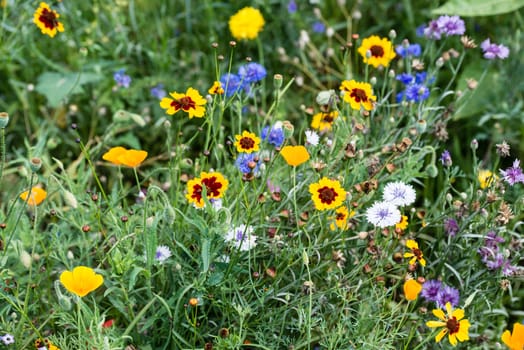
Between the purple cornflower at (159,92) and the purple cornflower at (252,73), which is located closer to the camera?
the purple cornflower at (252,73)

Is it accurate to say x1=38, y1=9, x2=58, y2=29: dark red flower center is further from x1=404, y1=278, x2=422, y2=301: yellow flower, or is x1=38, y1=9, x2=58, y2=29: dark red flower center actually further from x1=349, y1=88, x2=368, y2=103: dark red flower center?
x1=404, y1=278, x2=422, y2=301: yellow flower

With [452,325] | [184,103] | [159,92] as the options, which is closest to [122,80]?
[159,92]

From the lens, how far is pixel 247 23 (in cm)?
244

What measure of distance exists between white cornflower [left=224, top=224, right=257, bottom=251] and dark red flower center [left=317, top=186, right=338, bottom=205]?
0.53ft

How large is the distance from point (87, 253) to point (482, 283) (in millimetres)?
923

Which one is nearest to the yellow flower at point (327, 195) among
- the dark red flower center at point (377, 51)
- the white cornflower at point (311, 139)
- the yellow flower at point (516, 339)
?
the white cornflower at point (311, 139)

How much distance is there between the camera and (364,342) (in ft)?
4.60

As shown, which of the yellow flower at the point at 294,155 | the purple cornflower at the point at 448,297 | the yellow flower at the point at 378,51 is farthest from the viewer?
the yellow flower at the point at 378,51

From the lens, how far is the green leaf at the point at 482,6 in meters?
2.28

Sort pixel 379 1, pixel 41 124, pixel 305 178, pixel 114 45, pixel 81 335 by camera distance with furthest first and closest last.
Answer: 1. pixel 379 1
2. pixel 114 45
3. pixel 41 124
4. pixel 305 178
5. pixel 81 335

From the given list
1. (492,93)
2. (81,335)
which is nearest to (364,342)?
(81,335)

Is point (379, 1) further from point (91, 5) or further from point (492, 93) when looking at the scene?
point (91, 5)

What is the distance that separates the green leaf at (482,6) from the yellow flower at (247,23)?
608 mm

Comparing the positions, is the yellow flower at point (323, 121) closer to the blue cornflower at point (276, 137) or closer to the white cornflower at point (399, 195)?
the blue cornflower at point (276, 137)
